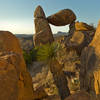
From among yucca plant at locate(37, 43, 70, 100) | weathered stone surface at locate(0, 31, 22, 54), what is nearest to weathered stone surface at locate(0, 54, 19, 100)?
weathered stone surface at locate(0, 31, 22, 54)

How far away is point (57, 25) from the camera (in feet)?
93.4

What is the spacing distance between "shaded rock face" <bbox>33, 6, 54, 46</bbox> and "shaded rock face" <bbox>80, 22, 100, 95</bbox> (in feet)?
61.7

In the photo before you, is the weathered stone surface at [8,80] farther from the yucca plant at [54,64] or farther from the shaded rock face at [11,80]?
the yucca plant at [54,64]

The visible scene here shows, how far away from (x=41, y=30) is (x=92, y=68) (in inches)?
840

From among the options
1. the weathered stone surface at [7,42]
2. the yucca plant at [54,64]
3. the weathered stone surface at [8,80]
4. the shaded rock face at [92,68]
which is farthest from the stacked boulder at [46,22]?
the weathered stone surface at [8,80]

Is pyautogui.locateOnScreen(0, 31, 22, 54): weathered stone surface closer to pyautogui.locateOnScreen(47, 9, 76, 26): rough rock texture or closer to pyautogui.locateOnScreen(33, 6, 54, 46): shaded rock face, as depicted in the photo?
pyautogui.locateOnScreen(33, 6, 54, 46): shaded rock face

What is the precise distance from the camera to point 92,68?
692cm

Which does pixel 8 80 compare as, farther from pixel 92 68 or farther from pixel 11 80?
pixel 92 68

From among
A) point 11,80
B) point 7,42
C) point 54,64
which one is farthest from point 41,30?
point 11,80

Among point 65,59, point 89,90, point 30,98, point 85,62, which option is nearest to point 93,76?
point 89,90

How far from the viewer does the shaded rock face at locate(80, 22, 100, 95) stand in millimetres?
6145

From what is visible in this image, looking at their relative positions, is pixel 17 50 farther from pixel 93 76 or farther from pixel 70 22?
pixel 70 22

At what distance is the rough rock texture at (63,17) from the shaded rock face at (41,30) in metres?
1.34

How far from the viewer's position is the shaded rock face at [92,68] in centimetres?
614
